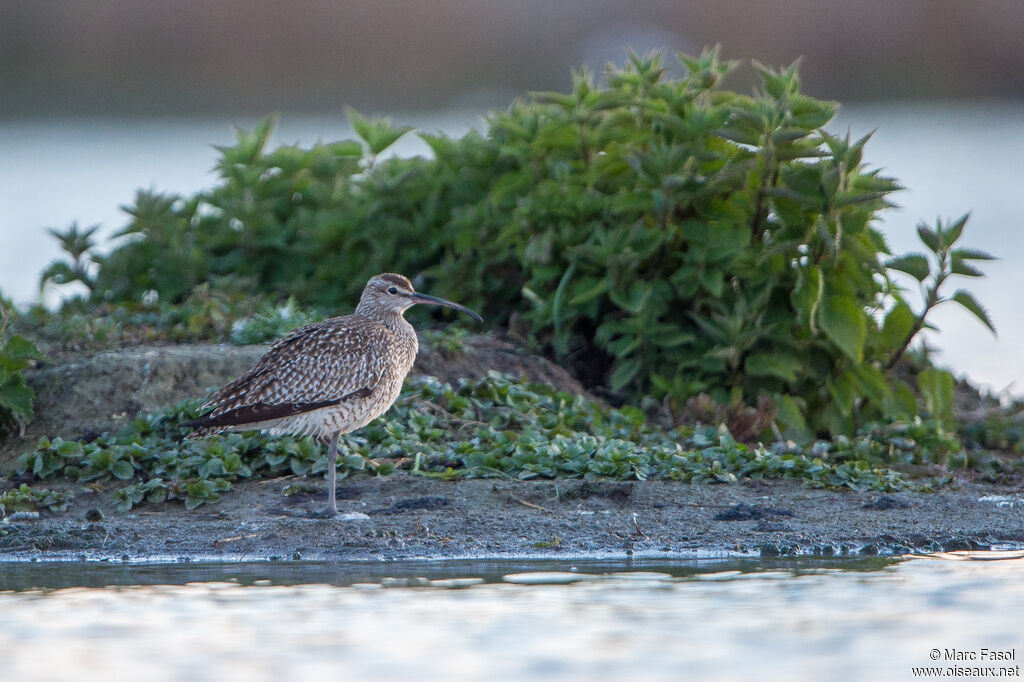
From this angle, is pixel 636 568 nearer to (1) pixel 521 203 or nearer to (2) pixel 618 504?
(2) pixel 618 504

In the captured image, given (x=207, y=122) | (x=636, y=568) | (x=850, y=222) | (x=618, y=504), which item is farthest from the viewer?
(x=207, y=122)

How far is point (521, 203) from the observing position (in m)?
10.5

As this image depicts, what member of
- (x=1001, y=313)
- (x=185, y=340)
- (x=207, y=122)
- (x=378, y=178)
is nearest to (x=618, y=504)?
(x=185, y=340)

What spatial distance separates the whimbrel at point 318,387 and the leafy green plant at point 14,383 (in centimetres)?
134

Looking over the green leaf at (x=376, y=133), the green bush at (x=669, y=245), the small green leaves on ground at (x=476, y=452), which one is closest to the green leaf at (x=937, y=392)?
the green bush at (x=669, y=245)

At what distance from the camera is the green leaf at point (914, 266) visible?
959cm

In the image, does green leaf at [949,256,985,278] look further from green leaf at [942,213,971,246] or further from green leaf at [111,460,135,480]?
green leaf at [111,460,135,480]

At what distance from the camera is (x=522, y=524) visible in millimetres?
7871

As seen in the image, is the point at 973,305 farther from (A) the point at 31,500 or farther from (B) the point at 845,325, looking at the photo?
(A) the point at 31,500

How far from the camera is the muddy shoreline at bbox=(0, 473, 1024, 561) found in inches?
297

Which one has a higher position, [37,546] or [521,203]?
[521,203]

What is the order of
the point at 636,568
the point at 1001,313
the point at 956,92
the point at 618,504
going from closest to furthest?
the point at 636,568 < the point at 618,504 < the point at 1001,313 < the point at 956,92

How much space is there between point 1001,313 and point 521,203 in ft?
24.2

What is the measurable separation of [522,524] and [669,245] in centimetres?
297
